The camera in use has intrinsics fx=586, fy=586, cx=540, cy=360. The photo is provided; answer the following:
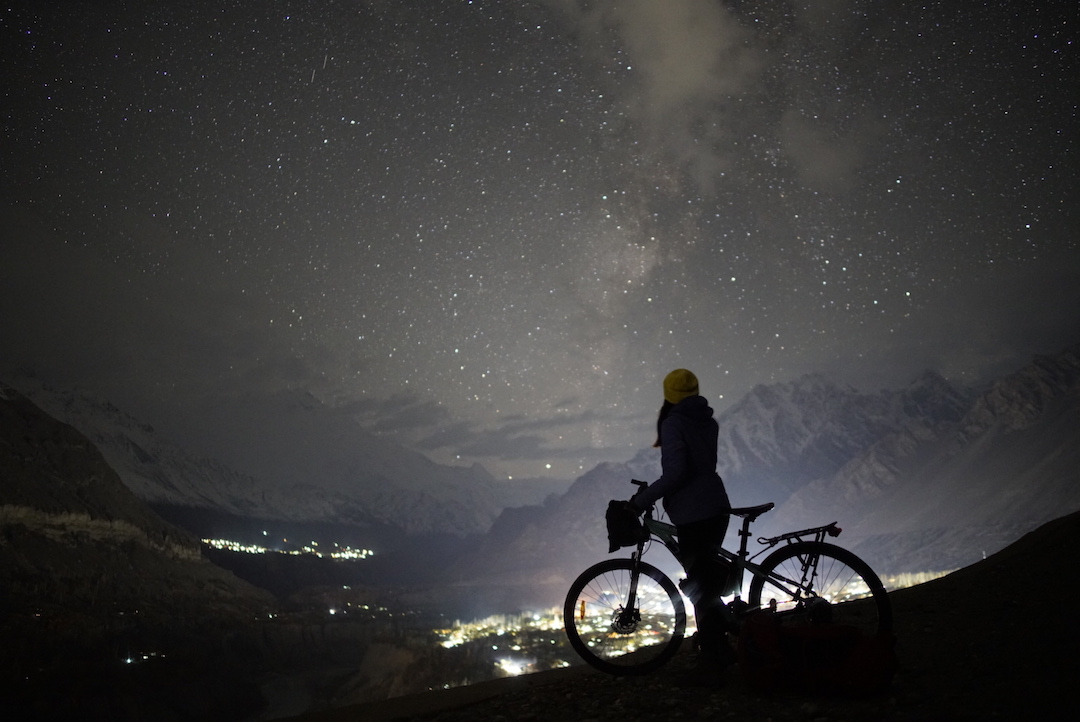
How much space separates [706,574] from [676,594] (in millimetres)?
598

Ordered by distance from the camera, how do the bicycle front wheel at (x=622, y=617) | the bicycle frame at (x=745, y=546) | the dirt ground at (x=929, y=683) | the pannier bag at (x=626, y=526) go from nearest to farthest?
the dirt ground at (x=929, y=683), the bicycle frame at (x=745, y=546), the pannier bag at (x=626, y=526), the bicycle front wheel at (x=622, y=617)

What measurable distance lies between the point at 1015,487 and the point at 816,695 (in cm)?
23822

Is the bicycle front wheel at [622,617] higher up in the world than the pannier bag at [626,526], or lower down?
lower down

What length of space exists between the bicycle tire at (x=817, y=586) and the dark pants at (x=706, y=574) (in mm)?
371

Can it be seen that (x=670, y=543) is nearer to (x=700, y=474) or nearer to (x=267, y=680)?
(x=700, y=474)

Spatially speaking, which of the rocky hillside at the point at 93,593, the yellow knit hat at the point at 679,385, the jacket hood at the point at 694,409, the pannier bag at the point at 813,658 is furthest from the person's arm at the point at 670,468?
the rocky hillside at the point at 93,593

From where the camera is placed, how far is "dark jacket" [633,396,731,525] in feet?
17.4

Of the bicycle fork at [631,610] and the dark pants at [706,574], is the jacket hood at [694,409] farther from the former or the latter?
the bicycle fork at [631,610]

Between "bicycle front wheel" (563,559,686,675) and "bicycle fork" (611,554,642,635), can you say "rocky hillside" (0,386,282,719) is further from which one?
"bicycle fork" (611,554,642,635)

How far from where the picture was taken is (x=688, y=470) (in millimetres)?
5398

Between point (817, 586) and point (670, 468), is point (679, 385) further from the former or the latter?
point (817, 586)

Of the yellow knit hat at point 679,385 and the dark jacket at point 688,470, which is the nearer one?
the dark jacket at point 688,470

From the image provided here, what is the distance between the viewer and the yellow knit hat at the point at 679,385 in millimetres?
5645

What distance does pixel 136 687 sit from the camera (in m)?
73.8
